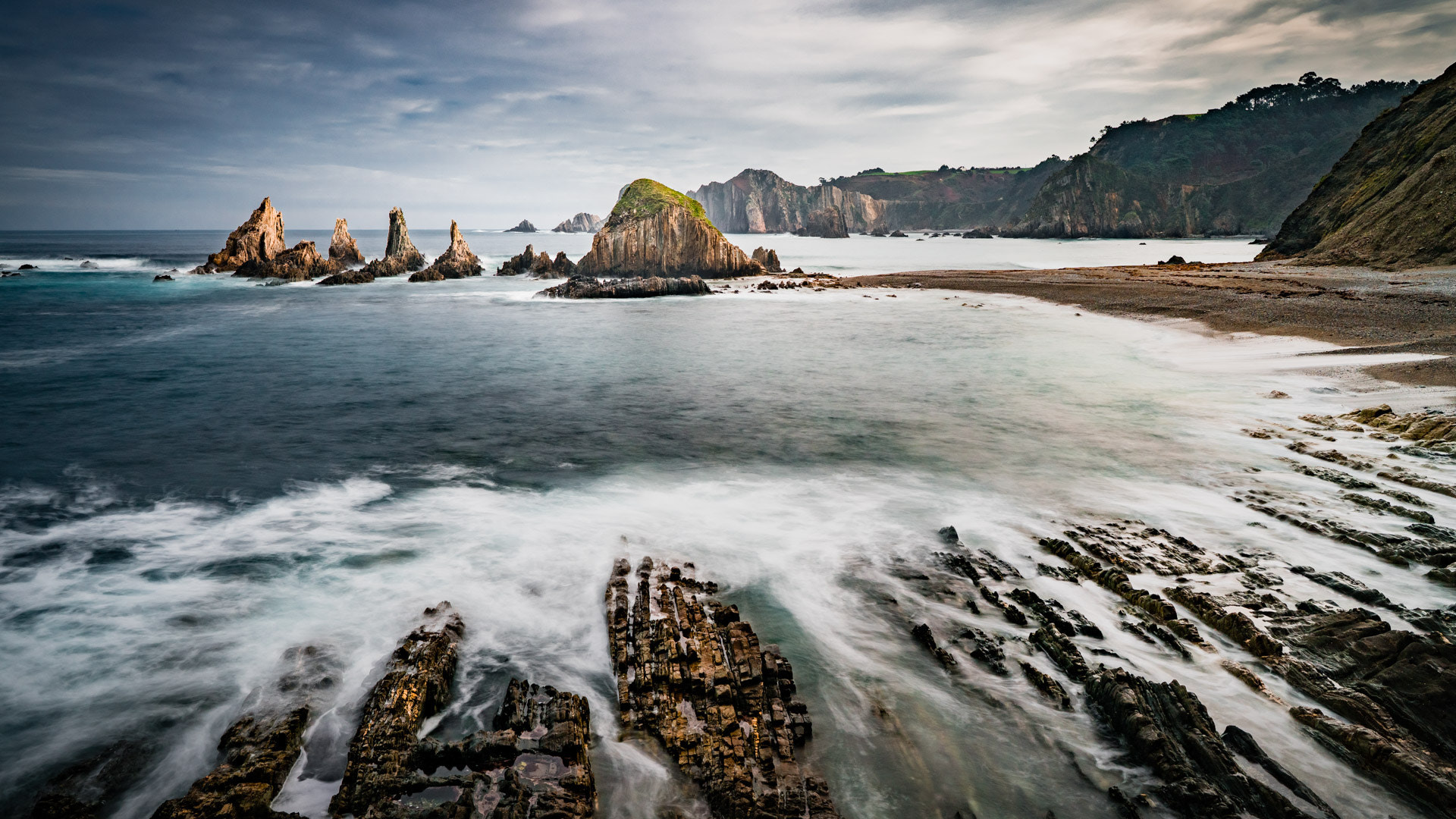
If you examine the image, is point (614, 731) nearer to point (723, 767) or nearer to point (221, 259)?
point (723, 767)

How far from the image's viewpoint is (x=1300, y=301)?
25.1m

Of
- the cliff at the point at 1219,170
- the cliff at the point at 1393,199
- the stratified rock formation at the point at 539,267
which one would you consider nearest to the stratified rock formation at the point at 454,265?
the stratified rock formation at the point at 539,267

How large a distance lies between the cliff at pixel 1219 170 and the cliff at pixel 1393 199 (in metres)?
96.7

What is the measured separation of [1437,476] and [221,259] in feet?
280

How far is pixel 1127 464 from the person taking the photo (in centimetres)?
1078

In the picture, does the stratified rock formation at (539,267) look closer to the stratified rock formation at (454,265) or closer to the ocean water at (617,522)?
the stratified rock formation at (454,265)

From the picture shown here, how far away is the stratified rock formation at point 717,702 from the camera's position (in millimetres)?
4254

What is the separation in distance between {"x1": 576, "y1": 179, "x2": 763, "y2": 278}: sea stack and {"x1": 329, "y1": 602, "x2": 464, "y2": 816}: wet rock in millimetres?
52723

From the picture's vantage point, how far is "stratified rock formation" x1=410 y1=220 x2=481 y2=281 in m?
58.4

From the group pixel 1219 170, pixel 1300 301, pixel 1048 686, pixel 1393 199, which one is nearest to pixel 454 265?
pixel 1300 301

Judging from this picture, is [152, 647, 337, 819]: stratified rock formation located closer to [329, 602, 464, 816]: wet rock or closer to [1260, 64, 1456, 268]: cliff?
[329, 602, 464, 816]: wet rock

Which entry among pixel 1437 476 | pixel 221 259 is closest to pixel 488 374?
pixel 1437 476

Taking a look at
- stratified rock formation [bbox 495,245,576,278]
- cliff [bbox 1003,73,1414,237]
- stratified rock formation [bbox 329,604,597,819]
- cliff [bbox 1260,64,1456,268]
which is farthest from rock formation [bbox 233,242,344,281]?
cliff [bbox 1003,73,1414,237]

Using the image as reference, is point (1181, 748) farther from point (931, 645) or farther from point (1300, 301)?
point (1300, 301)
